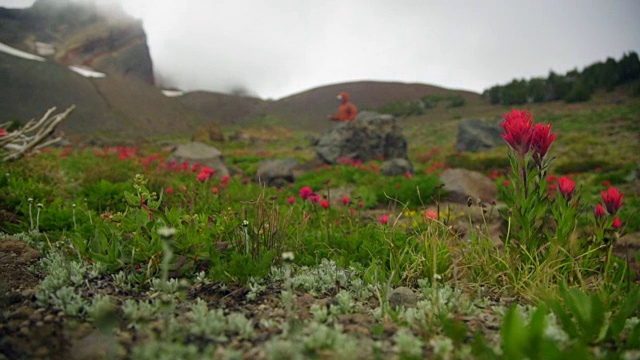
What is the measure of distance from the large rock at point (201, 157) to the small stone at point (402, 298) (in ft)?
27.4

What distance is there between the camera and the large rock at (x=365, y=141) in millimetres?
14352

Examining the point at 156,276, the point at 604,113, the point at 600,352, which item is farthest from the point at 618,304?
the point at 604,113

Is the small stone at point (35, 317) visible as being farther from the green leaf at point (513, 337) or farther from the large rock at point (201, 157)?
the large rock at point (201, 157)

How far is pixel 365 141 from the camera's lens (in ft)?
49.0

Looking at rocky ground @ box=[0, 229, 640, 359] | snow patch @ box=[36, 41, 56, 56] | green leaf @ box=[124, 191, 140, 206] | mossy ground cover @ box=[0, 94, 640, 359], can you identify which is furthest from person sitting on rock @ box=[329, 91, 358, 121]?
snow patch @ box=[36, 41, 56, 56]

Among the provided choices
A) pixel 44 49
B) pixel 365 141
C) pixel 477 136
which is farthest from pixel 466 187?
pixel 44 49

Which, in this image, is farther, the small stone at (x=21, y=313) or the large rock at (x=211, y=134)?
the large rock at (x=211, y=134)

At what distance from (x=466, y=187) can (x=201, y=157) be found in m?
7.15

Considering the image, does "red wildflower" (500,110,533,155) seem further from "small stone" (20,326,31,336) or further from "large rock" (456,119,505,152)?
"large rock" (456,119,505,152)

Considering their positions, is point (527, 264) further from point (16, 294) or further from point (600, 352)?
point (16, 294)

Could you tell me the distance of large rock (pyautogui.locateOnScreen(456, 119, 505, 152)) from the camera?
18.9 m

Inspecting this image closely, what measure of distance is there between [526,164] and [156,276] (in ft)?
7.87

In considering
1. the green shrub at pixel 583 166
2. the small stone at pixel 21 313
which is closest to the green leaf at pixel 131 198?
the small stone at pixel 21 313

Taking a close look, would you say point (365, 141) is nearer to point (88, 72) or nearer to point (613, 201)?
point (613, 201)
